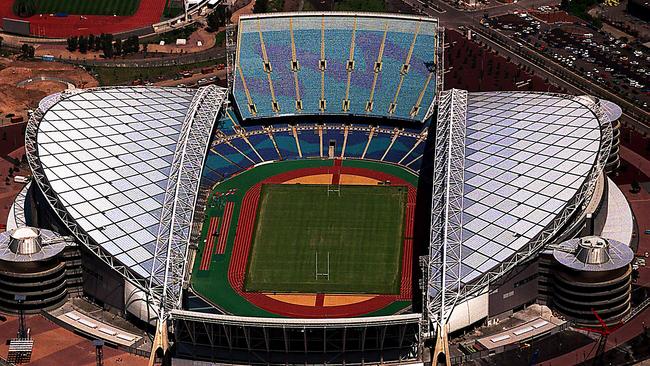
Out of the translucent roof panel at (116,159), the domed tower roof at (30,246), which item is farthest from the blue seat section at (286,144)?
the domed tower roof at (30,246)

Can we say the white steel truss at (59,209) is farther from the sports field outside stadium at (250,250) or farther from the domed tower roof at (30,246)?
the sports field outside stadium at (250,250)

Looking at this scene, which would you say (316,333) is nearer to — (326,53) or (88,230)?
(88,230)

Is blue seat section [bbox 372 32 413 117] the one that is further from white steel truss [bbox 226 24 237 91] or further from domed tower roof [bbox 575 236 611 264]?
domed tower roof [bbox 575 236 611 264]

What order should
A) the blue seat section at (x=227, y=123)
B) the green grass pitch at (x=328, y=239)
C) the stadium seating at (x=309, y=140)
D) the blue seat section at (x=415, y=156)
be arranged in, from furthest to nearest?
the blue seat section at (x=227, y=123) → the stadium seating at (x=309, y=140) → the blue seat section at (x=415, y=156) → the green grass pitch at (x=328, y=239)

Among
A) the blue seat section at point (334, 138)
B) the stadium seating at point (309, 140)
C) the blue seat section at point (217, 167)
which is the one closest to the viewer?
the blue seat section at point (217, 167)

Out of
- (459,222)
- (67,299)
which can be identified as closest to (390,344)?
(459,222)

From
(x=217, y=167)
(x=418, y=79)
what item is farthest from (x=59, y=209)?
(x=418, y=79)

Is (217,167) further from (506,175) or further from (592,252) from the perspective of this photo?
(592,252)

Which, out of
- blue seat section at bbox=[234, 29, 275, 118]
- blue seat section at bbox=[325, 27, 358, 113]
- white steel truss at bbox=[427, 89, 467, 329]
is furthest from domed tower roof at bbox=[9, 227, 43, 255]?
blue seat section at bbox=[325, 27, 358, 113]
